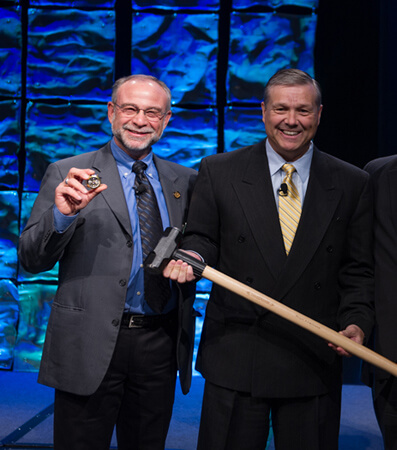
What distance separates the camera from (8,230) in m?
4.23

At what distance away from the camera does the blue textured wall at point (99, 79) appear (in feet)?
13.2

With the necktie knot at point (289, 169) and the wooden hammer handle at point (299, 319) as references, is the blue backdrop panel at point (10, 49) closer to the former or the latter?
the necktie knot at point (289, 169)

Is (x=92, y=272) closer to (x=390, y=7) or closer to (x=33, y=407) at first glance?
(x=33, y=407)

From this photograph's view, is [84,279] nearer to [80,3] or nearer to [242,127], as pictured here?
[242,127]

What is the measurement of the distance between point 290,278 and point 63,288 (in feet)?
2.80

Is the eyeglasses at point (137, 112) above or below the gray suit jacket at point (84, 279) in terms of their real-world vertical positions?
above

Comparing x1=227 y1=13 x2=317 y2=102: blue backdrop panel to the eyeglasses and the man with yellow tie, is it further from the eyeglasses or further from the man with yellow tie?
the man with yellow tie

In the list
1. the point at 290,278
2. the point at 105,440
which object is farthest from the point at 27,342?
the point at 290,278

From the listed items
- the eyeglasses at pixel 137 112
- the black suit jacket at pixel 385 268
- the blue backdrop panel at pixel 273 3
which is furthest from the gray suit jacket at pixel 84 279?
the blue backdrop panel at pixel 273 3

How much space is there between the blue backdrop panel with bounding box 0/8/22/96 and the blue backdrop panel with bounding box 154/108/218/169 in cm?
117

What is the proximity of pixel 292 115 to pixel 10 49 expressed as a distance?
2.93m

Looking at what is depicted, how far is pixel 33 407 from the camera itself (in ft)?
11.8

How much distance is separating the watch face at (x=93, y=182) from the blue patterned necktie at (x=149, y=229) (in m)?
0.32

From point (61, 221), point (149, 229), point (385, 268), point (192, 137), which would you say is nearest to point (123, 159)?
point (149, 229)
